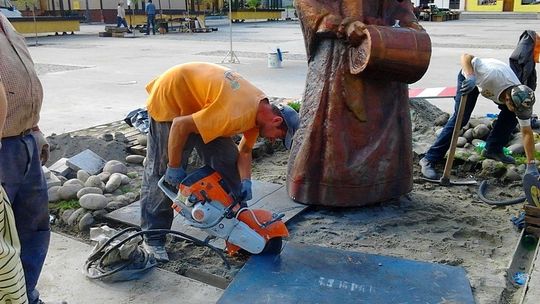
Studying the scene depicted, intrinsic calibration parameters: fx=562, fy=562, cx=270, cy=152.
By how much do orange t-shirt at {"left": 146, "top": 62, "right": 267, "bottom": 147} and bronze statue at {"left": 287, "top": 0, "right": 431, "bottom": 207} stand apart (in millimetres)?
1088

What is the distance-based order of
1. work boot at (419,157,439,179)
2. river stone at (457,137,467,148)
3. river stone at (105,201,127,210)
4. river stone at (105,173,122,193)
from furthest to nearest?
river stone at (457,137,467,148), work boot at (419,157,439,179), river stone at (105,173,122,193), river stone at (105,201,127,210)

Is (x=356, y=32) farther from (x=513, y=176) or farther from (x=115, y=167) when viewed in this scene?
(x=115, y=167)

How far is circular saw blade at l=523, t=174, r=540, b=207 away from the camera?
3977 millimetres

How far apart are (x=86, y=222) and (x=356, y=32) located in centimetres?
233

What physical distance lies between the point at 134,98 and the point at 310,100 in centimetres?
535

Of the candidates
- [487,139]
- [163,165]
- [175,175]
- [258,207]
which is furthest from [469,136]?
[175,175]

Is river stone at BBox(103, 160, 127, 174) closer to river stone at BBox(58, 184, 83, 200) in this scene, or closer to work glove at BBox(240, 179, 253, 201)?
river stone at BBox(58, 184, 83, 200)

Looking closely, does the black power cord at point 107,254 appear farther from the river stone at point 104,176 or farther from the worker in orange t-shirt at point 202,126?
the river stone at point 104,176

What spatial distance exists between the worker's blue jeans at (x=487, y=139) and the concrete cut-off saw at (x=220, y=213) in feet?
8.32

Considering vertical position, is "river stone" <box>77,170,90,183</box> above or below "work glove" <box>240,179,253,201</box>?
below

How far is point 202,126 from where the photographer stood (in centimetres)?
297

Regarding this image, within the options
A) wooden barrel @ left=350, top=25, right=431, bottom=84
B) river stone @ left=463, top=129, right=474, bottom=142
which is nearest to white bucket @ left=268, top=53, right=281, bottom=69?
river stone @ left=463, top=129, right=474, bottom=142

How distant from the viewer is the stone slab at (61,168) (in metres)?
4.91

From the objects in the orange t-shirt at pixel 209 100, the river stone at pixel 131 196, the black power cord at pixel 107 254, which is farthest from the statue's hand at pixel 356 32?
the river stone at pixel 131 196
